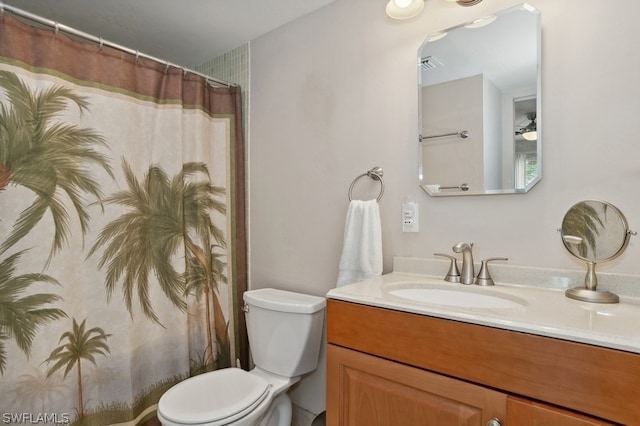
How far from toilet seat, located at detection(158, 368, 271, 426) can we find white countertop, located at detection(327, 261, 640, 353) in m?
0.61

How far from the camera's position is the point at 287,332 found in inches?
60.9

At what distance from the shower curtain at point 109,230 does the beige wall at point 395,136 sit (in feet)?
0.96

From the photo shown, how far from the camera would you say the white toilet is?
4.40 ft

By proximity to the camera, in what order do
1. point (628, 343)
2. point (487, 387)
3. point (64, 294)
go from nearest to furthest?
1. point (628, 343)
2. point (487, 387)
3. point (64, 294)

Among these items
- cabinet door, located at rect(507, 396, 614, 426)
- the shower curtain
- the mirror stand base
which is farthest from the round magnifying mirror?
the shower curtain

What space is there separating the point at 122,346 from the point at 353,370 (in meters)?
1.15

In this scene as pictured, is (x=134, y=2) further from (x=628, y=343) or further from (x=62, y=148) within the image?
(x=628, y=343)

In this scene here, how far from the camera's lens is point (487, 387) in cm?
82

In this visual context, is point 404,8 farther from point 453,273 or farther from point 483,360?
point 483,360

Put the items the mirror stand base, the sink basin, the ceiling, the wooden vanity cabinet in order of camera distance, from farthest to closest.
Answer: the ceiling, the sink basin, the mirror stand base, the wooden vanity cabinet

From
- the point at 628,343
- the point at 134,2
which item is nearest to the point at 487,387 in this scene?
the point at 628,343

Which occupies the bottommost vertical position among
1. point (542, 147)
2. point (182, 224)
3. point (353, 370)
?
point (353, 370)

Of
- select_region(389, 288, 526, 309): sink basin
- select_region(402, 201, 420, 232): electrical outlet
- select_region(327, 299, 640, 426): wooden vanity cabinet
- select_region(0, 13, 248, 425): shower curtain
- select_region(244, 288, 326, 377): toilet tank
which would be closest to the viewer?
select_region(327, 299, 640, 426): wooden vanity cabinet

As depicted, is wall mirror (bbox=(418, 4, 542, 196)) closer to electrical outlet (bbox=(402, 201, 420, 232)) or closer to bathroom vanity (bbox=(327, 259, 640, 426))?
electrical outlet (bbox=(402, 201, 420, 232))
